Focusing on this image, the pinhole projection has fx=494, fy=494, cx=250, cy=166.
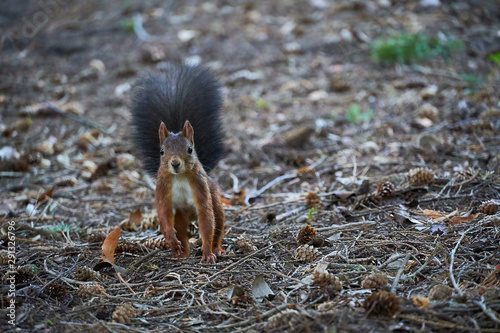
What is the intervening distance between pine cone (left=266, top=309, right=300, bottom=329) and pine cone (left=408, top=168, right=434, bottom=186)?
1439 mm

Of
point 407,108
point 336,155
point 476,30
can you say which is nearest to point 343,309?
point 336,155

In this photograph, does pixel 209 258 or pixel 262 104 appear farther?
pixel 262 104

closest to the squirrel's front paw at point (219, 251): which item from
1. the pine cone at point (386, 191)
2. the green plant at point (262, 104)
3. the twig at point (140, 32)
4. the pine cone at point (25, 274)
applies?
the pine cone at point (25, 274)

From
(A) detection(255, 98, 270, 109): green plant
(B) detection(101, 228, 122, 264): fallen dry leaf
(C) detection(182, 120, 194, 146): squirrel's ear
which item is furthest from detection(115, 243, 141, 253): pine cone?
(A) detection(255, 98, 270, 109): green plant

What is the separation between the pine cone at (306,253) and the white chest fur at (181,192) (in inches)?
21.6

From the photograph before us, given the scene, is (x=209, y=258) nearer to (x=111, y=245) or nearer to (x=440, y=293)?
(x=111, y=245)

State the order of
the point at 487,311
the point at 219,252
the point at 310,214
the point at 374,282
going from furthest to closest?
the point at 310,214 < the point at 219,252 < the point at 374,282 < the point at 487,311

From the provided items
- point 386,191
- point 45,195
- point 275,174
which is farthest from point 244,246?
point 45,195

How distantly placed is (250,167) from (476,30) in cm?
350

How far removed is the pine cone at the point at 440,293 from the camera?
167cm

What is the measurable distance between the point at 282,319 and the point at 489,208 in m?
1.22

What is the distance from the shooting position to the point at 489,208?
7.47 ft

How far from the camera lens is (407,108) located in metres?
4.53

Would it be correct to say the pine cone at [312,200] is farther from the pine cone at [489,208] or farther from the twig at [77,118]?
the twig at [77,118]
